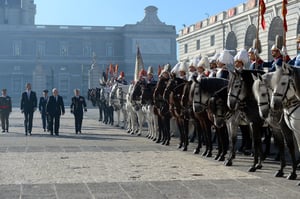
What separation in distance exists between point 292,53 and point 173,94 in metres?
19.2

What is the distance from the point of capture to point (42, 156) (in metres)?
13.1

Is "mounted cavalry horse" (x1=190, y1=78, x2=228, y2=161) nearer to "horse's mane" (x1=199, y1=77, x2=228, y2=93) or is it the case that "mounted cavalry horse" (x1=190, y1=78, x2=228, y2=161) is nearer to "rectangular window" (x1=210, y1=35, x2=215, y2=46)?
"horse's mane" (x1=199, y1=77, x2=228, y2=93)

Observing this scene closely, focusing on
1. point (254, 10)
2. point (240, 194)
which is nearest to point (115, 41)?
point (254, 10)

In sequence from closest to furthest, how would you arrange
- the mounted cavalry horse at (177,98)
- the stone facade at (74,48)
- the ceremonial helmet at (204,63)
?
1. the mounted cavalry horse at (177,98)
2. the ceremonial helmet at (204,63)
3. the stone facade at (74,48)

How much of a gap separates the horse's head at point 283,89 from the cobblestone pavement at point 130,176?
49.0 inches

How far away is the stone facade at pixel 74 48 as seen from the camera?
96.9m

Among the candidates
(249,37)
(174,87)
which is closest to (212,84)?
(174,87)

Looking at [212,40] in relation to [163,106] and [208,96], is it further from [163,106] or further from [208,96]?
[208,96]

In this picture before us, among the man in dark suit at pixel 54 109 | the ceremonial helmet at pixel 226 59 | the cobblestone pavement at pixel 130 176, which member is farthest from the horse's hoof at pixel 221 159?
the man in dark suit at pixel 54 109

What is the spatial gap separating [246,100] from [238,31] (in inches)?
1270

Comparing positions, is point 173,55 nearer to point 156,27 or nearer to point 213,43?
point 156,27

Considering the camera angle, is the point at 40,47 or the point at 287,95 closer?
the point at 287,95

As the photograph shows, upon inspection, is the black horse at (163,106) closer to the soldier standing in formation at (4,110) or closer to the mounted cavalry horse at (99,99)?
the soldier standing in formation at (4,110)

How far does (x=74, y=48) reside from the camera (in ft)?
325
